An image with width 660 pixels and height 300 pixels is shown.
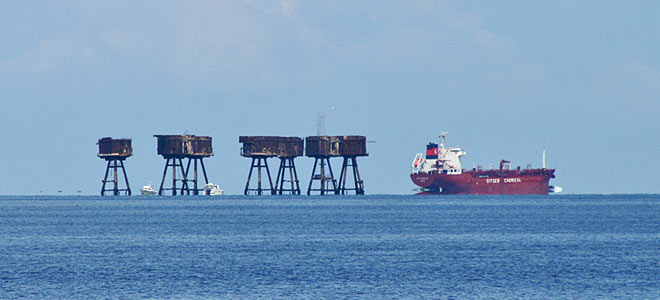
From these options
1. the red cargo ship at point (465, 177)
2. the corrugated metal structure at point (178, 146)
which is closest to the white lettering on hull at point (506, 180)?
the red cargo ship at point (465, 177)

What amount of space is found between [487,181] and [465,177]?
441 centimetres

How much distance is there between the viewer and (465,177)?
634 feet

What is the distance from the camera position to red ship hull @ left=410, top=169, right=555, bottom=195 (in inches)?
7603

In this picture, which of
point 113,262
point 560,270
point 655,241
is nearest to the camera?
point 560,270

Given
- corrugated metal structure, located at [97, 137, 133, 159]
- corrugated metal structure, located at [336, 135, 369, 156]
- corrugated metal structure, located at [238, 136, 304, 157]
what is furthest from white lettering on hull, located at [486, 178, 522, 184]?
corrugated metal structure, located at [97, 137, 133, 159]

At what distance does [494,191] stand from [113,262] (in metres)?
146

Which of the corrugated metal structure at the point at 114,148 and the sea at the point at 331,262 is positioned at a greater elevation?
the corrugated metal structure at the point at 114,148

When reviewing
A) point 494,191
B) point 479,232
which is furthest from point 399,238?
point 494,191

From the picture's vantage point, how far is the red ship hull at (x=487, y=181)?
193125mm

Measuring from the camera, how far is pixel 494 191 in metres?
194

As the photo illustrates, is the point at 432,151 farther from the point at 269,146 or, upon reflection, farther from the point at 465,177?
the point at 269,146

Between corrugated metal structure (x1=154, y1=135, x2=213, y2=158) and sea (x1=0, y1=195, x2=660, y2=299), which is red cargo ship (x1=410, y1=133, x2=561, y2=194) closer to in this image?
corrugated metal structure (x1=154, y1=135, x2=213, y2=158)

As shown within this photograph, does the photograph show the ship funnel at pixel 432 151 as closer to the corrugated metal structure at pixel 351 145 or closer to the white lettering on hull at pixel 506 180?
the white lettering on hull at pixel 506 180

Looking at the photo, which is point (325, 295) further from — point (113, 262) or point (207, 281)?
point (113, 262)
